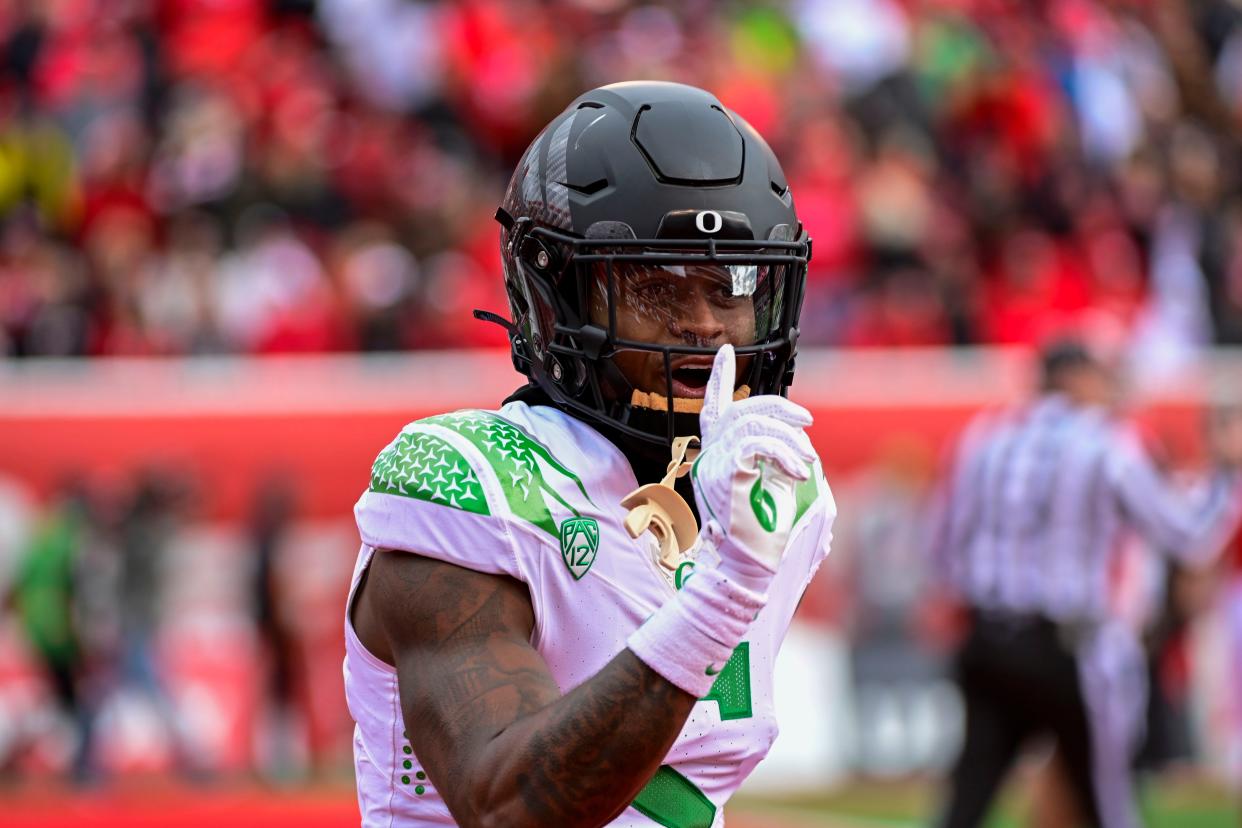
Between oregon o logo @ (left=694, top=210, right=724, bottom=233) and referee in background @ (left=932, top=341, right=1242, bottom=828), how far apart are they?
3.86 m

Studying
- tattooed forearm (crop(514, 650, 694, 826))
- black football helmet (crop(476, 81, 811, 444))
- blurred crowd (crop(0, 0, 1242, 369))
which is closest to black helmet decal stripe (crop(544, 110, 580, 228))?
black football helmet (crop(476, 81, 811, 444))

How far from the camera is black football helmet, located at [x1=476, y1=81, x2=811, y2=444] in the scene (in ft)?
7.37

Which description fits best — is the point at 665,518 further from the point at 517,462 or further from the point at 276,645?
the point at 276,645

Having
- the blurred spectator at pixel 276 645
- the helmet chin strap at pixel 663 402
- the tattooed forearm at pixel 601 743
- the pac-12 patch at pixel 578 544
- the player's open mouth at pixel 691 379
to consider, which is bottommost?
the blurred spectator at pixel 276 645

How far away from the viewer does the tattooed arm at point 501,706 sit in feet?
6.22

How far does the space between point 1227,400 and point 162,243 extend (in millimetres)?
5462

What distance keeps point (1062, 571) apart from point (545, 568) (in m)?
4.04

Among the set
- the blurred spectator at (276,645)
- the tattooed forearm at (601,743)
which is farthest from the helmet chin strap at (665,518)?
the blurred spectator at (276,645)

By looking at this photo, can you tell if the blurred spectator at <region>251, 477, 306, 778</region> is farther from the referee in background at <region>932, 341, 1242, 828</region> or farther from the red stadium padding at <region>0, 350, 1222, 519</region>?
the referee in background at <region>932, 341, 1242, 828</region>

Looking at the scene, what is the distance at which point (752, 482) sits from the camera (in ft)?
6.34

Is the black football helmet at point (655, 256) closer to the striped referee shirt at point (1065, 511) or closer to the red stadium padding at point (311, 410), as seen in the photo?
the striped referee shirt at point (1065, 511)

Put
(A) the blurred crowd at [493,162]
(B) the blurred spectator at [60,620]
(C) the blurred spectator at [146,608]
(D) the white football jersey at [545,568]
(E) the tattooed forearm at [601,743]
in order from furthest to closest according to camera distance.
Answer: (A) the blurred crowd at [493,162], (C) the blurred spectator at [146,608], (B) the blurred spectator at [60,620], (D) the white football jersey at [545,568], (E) the tattooed forearm at [601,743]

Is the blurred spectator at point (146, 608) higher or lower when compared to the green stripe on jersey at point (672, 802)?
lower

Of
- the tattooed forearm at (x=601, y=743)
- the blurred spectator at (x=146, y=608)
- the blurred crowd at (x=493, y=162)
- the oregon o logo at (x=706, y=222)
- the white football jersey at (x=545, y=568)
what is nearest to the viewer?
the tattooed forearm at (x=601, y=743)
